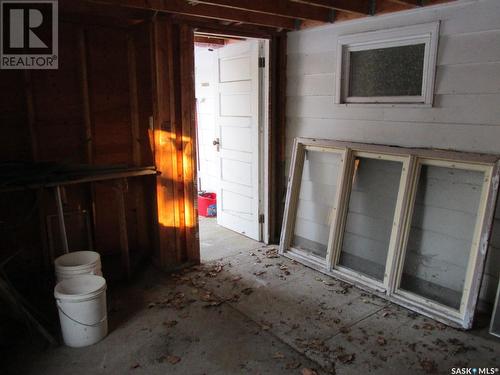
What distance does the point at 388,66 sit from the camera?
340 centimetres

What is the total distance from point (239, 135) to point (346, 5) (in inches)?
75.6

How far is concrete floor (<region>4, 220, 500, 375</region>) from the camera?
8.11ft

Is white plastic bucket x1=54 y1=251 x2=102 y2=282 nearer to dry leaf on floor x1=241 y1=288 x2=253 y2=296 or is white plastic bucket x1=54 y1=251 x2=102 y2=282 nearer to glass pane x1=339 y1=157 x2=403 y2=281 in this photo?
dry leaf on floor x1=241 y1=288 x2=253 y2=296

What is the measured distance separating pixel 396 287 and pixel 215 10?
2.75 metres

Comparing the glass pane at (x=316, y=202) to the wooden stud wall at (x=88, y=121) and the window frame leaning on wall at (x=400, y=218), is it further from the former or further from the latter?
the wooden stud wall at (x=88, y=121)

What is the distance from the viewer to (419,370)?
94.9 inches

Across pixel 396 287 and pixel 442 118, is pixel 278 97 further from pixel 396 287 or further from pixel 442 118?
pixel 396 287

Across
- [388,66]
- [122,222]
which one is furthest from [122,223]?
[388,66]

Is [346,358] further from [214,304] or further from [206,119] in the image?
[206,119]

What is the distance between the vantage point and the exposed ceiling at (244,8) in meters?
3.03

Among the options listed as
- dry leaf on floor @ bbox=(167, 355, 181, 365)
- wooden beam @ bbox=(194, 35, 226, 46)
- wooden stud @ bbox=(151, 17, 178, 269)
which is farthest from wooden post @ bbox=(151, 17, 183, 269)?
wooden beam @ bbox=(194, 35, 226, 46)

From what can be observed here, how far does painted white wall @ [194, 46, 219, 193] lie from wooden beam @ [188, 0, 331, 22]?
2.38m

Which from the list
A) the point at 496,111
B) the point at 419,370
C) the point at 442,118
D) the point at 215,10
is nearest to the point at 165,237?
the point at 215,10

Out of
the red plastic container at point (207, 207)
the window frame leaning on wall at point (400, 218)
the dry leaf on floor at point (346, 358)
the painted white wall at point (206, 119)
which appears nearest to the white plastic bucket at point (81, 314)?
the dry leaf on floor at point (346, 358)
